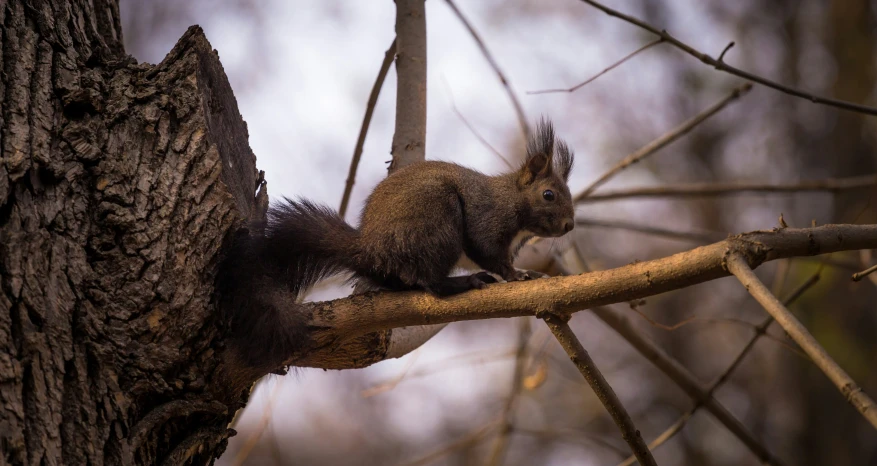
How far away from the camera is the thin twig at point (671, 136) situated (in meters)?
3.38

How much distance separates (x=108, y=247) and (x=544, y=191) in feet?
6.60

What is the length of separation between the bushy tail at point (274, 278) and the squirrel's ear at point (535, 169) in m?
1.22

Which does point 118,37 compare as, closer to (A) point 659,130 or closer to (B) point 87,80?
(B) point 87,80

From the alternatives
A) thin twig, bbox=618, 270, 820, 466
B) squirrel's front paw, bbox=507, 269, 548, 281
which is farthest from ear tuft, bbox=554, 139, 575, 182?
thin twig, bbox=618, 270, 820, 466

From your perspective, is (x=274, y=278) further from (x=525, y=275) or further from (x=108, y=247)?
(x=525, y=275)

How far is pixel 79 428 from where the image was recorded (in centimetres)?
175

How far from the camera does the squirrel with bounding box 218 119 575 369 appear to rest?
2088mm

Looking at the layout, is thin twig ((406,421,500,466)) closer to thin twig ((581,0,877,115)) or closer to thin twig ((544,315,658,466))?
thin twig ((544,315,658,466))

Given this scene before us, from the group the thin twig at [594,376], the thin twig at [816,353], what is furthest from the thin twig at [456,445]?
the thin twig at [816,353]

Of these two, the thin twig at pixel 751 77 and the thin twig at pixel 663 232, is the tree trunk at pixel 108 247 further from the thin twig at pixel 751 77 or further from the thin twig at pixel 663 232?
the thin twig at pixel 663 232

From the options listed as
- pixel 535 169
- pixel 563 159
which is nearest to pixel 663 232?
pixel 563 159

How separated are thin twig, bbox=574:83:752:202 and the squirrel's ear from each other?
437mm

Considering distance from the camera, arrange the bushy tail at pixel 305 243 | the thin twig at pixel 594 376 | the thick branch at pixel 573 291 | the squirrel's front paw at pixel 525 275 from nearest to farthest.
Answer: the thick branch at pixel 573 291
the thin twig at pixel 594 376
the bushy tail at pixel 305 243
the squirrel's front paw at pixel 525 275

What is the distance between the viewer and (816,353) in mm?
1474
